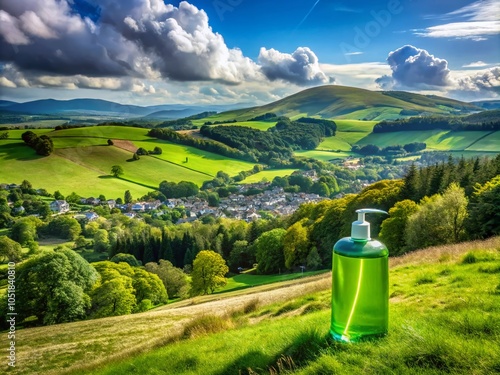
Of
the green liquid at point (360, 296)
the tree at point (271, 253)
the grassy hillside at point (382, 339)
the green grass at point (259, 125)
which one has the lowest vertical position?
the tree at point (271, 253)

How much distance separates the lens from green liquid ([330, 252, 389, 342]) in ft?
10.7

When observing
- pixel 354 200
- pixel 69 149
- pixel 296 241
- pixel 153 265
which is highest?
pixel 69 149

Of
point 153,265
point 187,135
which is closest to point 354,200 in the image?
point 153,265

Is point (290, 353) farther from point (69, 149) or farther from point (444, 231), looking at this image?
point (69, 149)

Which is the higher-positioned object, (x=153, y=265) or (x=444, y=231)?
(x=444, y=231)

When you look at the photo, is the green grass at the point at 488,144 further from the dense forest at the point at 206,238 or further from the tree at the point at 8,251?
the tree at the point at 8,251

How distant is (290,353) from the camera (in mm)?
3932

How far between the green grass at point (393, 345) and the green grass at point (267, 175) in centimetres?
11128

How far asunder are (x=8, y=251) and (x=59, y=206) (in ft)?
77.6

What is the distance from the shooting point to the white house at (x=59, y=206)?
71500 millimetres

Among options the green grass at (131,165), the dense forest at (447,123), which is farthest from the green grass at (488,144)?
the green grass at (131,165)

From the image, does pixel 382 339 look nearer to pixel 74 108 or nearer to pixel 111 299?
pixel 111 299

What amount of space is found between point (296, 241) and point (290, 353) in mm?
44394

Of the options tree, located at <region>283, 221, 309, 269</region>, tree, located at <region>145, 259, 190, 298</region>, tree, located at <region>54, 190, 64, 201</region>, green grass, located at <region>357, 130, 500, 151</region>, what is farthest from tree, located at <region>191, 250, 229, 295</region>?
green grass, located at <region>357, 130, 500, 151</region>
